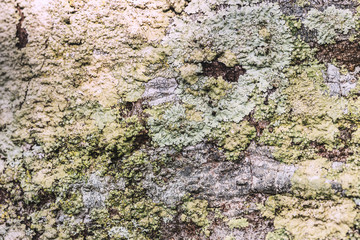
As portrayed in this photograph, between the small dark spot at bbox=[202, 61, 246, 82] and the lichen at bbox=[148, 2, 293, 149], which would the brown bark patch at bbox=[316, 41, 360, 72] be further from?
the small dark spot at bbox=[202, 61, 246, 82]

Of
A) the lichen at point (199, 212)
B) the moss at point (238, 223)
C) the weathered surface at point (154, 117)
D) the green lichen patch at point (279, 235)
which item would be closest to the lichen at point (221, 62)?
the weathered surface at point (154, 117)

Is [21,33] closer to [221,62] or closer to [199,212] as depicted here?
[221,62]

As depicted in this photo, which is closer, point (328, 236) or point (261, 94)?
point (328, 236)

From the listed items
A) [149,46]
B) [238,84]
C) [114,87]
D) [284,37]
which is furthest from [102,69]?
[284,37]

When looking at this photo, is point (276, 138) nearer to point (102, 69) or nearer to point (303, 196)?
point (303, 196)

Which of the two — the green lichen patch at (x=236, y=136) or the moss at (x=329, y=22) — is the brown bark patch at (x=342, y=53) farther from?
the green lichen patch at (x=236, y=136)

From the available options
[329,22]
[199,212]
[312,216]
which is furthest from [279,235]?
[329,22]

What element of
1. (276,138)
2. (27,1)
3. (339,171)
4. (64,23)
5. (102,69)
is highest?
(27,1)
